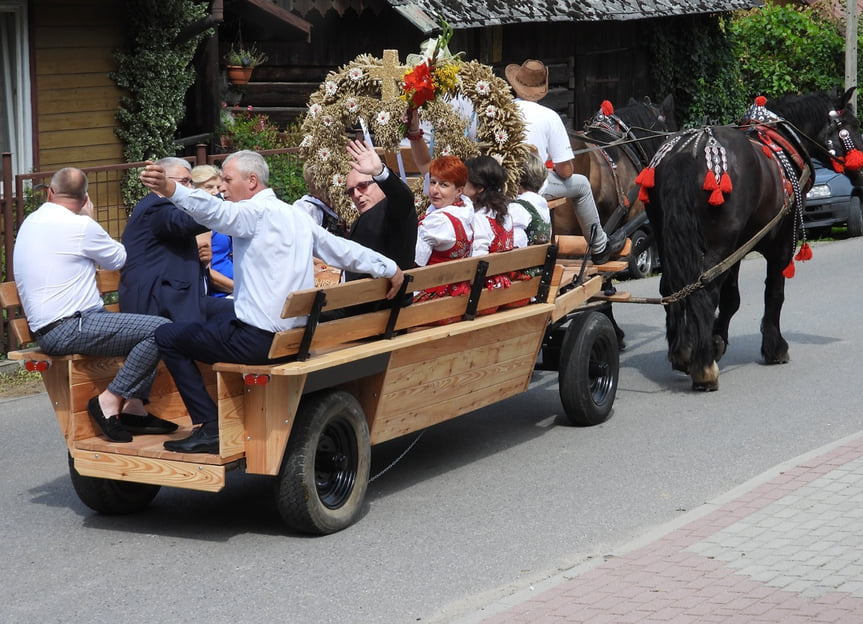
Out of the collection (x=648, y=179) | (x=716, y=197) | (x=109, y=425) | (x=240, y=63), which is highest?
(x=240, y=63)

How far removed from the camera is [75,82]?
47.9ft

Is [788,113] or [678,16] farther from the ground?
[678,16]

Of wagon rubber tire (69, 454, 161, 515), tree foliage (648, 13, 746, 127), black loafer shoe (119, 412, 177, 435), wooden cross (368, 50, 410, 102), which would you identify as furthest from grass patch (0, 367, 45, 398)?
tree foliage (648, 13, 746, 127)

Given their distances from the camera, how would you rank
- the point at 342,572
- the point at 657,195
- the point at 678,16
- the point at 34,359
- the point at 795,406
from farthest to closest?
the point at 678,16 → the point at 657,195 → the point at 795,406 → the point at 34,359 → the point at 342,572

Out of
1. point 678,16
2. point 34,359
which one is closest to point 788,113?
point 34,359

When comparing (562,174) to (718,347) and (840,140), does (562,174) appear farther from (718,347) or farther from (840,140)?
(840,140)

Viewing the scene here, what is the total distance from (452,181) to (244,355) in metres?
1.95

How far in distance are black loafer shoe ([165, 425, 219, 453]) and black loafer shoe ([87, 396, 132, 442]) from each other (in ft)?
1.00

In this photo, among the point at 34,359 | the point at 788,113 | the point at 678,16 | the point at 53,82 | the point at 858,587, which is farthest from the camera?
the point at 678,16

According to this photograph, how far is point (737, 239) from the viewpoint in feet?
31.4

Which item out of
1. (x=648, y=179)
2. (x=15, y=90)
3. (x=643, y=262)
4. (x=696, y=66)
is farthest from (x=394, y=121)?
(x=696, y=66)

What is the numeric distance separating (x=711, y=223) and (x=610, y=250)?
78 centimetres

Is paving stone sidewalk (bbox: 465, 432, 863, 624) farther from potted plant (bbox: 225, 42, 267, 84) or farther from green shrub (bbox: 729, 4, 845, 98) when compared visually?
green shrub (bbox: 729, 4, 845, 98)

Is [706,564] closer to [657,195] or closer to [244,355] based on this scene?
[244,355]
